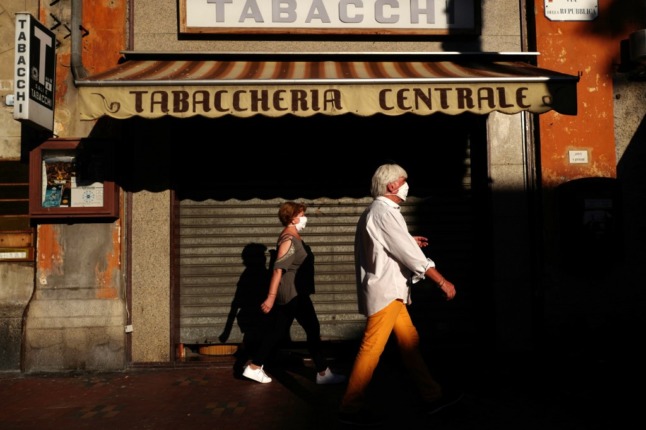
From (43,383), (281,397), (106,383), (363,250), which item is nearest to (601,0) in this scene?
(363,250)

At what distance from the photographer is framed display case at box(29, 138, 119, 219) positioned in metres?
6.03

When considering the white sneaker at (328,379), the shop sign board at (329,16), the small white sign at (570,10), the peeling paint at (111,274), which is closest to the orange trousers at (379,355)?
the white sneaker at (328,379)

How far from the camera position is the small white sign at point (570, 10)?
6379mm

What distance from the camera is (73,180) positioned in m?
6.13

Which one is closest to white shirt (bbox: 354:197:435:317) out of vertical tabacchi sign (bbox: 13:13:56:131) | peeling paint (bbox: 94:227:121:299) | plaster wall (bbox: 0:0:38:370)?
peeling paint (bbox: 94:227:121:299)

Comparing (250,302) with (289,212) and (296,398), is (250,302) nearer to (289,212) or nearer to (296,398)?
(289,212)

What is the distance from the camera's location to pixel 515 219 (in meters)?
6.32

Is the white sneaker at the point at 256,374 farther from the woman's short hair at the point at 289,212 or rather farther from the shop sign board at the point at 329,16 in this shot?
the shop sign board at the point at 329,16

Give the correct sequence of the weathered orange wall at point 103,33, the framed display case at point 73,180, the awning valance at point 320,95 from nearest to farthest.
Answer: the awning valance at point 320,95 < the framed display case at point 73,180 < the weathered orange wall at point 103,33

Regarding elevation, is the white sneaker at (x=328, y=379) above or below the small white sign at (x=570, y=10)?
below

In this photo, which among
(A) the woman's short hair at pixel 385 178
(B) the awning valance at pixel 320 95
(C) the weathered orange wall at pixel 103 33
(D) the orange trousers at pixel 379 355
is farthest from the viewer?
(C) the weathered orange wall at pixel 103 33

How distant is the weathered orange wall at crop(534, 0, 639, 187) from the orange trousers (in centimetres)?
315

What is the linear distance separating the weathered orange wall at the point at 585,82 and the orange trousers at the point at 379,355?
3.15 m

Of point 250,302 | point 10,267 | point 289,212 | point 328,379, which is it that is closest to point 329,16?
point 289,212
